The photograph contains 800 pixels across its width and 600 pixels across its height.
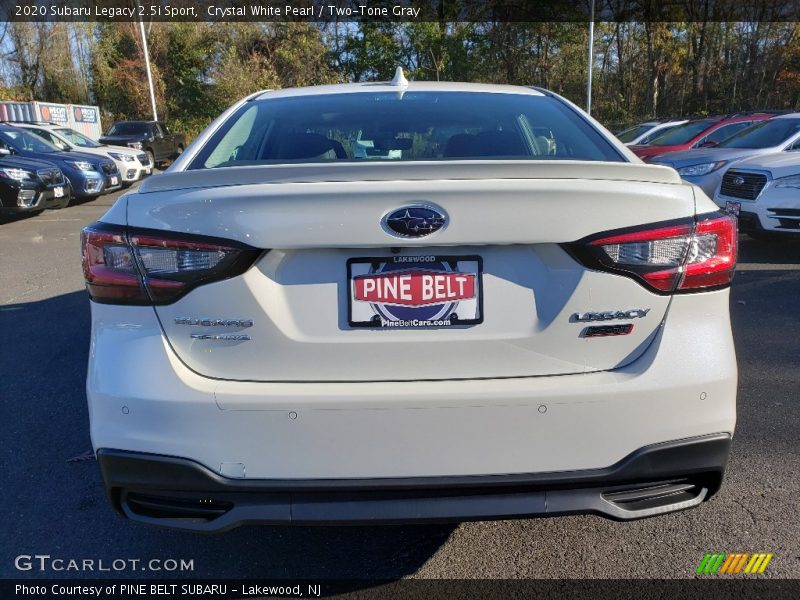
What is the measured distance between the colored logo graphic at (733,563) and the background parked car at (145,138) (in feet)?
69.0

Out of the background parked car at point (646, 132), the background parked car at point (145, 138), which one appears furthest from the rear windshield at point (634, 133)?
the background parked car at point (145, 138)

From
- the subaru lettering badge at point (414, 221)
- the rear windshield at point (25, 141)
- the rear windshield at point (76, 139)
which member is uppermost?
the subaru lettering badge at point (414, 221)

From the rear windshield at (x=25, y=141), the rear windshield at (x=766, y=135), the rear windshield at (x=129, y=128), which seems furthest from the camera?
the rear windshield at (x=129, y=128)

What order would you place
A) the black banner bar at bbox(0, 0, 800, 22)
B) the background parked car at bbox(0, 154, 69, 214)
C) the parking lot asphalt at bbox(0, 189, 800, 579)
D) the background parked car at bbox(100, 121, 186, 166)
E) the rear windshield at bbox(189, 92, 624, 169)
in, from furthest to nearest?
the black banner bar at bbox(0, 0, 800, 22) → the background parked car at bbox(100, 121, 186, 166) → the background parked car at bbox(0, 154, 69, 214) → the rear windshield at bbox(189, 92, 624, 169) → the parking lot asphalt at bbox(0, 189, 800, 579)

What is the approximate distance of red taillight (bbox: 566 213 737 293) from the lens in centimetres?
178

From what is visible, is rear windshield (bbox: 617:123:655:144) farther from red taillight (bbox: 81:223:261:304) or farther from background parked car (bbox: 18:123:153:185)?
red taillight (bbox: 81:223:261:304)

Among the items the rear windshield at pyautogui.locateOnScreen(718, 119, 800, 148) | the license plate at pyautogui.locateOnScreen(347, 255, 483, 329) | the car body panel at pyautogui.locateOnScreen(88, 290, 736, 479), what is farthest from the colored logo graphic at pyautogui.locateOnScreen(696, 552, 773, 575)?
the rear windshield at pyautogui.locateOnScreen(718, 119, 800, 148)

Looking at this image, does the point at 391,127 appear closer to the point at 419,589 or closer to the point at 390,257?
the point at 390,257

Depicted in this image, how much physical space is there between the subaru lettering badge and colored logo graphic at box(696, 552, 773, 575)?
159 centimetres

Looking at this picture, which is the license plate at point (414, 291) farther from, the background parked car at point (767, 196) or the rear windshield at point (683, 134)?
the rear windshield at point (683, 134)

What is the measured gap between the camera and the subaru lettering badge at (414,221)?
68.3 inches

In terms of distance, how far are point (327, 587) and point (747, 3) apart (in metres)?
36.1

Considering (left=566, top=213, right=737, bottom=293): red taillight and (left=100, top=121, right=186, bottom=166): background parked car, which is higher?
(left=566, top=213, right=737, bottom=293): red taillight

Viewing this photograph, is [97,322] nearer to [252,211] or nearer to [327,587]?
[252,211]
